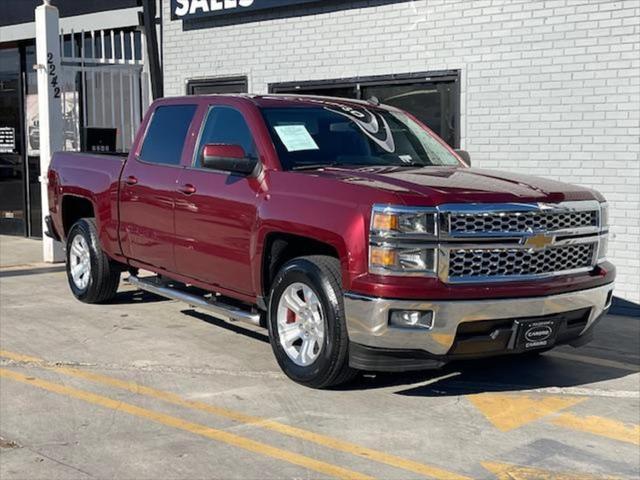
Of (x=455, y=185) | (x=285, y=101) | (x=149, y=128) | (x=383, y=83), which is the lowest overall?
(x=455, y=185)

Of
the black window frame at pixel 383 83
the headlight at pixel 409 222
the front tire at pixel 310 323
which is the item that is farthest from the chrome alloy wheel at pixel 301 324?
the black window frame at pixel 383 83

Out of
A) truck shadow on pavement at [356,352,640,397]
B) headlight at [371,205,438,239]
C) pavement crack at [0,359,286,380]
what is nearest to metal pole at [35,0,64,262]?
pavement crack at [0,359,286,380]

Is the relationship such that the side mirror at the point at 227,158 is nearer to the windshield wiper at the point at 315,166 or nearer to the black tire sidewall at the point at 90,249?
the windshield wiper at the point at 315,166

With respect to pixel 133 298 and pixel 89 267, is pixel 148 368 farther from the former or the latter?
pixel 133 298

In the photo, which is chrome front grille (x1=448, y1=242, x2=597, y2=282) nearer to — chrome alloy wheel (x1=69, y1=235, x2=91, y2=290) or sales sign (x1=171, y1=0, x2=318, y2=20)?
chrome alloy wheel (x1=69, y1=235, x2=91, y2=290)

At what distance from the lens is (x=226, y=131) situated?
6938 millimetres

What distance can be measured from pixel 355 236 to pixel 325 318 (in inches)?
24.3

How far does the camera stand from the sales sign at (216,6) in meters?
12.1

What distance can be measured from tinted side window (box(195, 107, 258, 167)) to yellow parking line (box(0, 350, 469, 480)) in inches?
72.8

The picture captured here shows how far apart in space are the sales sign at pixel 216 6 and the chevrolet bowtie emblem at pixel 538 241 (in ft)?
23.2

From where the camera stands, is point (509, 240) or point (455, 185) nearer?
point (509, 240)

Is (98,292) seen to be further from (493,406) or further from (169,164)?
(493,406)

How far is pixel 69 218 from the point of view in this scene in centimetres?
927

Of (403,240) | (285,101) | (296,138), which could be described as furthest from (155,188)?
(403,240)
